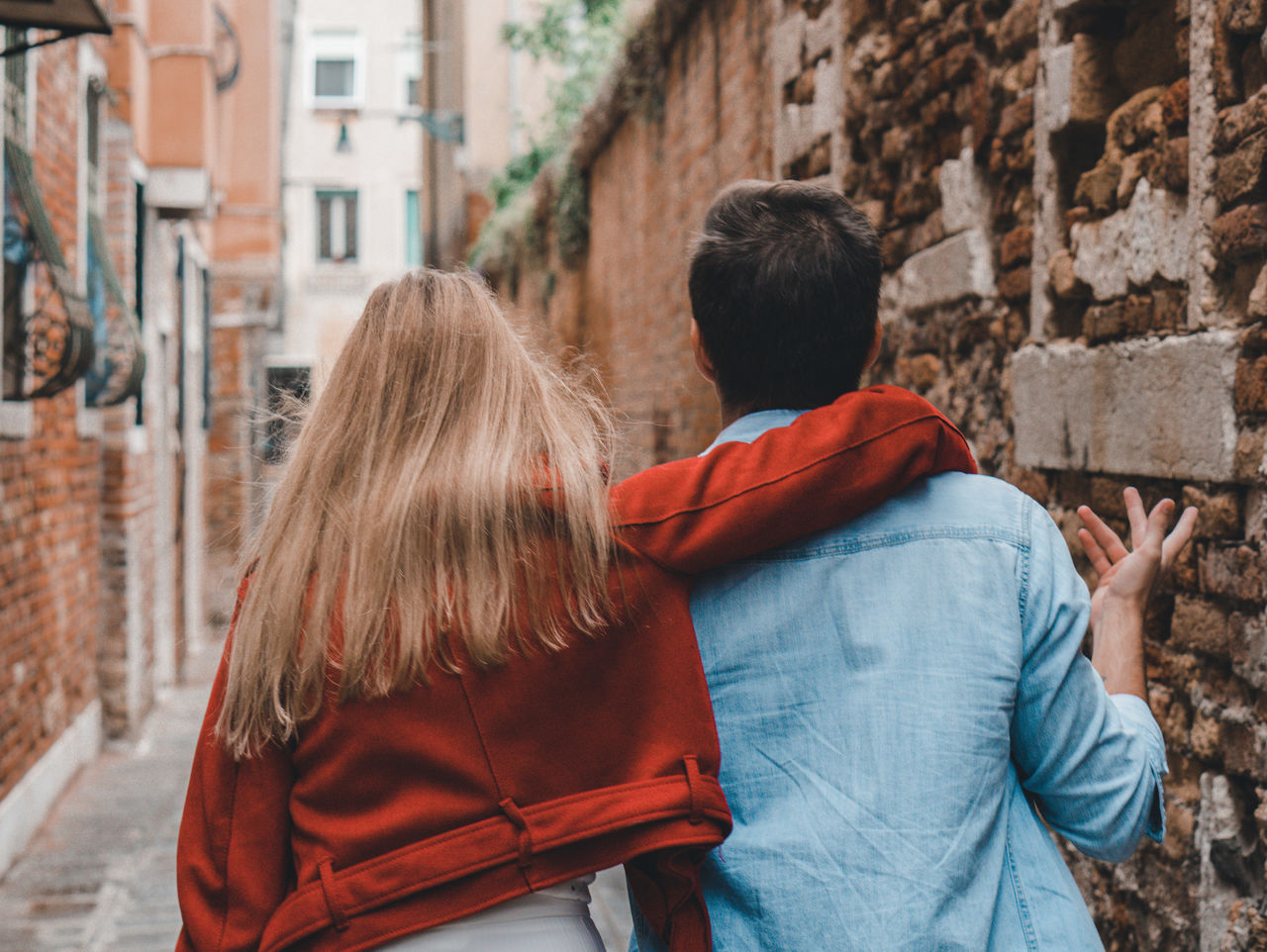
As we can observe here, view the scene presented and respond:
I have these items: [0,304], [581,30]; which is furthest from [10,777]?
[581,30]

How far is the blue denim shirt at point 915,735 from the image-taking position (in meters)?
1.39

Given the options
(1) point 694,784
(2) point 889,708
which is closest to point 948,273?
(2) point 889,708

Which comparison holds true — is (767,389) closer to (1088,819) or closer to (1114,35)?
(1088,819)

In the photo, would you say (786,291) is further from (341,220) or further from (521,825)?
(341,220)

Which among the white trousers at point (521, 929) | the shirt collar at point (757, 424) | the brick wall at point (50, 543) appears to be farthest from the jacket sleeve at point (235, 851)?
the brick wall at point (50, 543)

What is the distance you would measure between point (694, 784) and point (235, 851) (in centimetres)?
50

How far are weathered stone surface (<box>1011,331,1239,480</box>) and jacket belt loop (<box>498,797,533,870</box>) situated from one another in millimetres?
1639

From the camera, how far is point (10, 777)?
5738 mm

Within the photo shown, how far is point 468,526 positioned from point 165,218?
9.45m

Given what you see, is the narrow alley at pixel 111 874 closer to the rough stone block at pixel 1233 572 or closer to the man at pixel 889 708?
the rough stone block at pixel 1233 572

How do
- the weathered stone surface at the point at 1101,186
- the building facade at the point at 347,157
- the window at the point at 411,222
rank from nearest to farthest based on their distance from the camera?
the weathered stone surface at the point at 1101,186 < the building facade at the point at 347,157 < the window at the point at 411,222

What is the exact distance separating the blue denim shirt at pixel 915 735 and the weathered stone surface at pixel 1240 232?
114 centimetres

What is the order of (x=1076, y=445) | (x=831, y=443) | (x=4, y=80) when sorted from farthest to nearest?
(x=4, y=80)
(x=1076, y=445)
(x=831, y=443)

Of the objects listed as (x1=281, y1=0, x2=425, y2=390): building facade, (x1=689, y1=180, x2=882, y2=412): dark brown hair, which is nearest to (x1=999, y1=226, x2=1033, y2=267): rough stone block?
(x1=689, y1=180, x2=882, y2=412): dark brown hair
